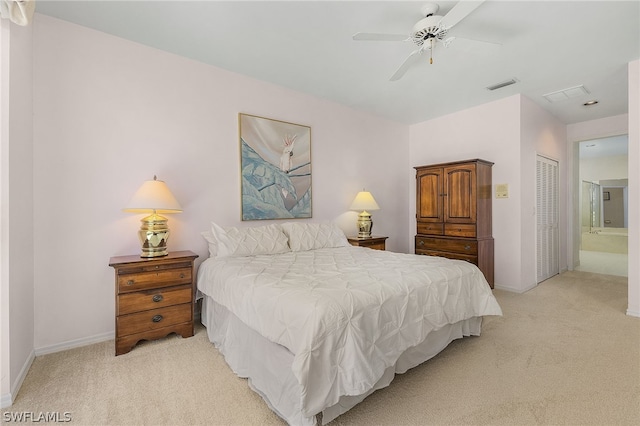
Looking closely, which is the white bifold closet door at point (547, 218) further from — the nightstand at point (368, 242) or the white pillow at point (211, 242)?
the white pillow at point (211, 242)

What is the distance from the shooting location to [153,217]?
8.45 ft

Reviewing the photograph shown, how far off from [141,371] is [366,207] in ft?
10.3

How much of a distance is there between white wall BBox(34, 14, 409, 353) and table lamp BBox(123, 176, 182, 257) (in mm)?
274

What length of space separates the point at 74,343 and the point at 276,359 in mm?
2007

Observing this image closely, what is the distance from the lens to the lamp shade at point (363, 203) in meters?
4.20

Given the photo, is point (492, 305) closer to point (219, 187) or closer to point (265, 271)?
point (265, 271)

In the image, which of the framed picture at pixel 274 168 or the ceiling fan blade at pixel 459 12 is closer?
the ceiling fan blade at pixel 459 12

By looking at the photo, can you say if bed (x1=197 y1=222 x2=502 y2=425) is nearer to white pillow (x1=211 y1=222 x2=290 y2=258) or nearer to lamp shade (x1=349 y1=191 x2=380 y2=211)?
white pillow (x1=211 y1=222 x2=290 y2=258)

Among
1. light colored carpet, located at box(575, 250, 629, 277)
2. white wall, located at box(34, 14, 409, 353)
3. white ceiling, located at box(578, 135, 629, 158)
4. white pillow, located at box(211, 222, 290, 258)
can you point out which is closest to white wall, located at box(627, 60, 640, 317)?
light colored carpet, located at box(575, 250, 629, 277)

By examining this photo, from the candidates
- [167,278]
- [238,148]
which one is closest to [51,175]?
[167,278]

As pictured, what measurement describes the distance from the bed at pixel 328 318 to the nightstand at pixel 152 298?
0.19 meters

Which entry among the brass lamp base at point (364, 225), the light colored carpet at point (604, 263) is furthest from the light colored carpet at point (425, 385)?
the light colored carpet at point (604, 263)

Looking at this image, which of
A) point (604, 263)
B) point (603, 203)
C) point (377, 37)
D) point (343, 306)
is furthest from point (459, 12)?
point (603, 203)

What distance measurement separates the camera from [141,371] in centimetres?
205
